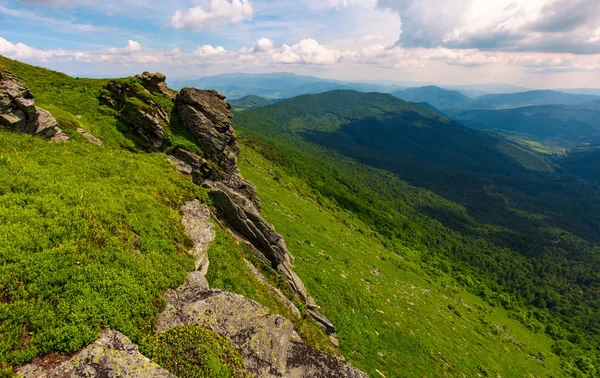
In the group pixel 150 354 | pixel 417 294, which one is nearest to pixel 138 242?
pixel 150 354

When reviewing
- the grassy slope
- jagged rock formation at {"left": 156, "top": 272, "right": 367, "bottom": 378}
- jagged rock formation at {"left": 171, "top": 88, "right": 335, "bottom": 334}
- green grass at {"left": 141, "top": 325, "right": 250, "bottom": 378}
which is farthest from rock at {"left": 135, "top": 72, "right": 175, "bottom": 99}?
green grass at {"left": 141, "top": 325, "right": 250, "bottom": 378}

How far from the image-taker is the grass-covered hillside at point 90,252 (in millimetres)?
7754

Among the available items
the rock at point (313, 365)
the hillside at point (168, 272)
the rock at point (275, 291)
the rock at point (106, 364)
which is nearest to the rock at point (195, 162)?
the hillside at point (168, 272)

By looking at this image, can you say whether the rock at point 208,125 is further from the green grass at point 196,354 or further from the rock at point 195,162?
the green grass at point 196,354

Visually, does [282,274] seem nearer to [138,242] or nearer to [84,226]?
[138,242]

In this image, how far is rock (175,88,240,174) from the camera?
30719mm

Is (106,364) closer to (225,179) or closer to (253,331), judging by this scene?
(253,331)

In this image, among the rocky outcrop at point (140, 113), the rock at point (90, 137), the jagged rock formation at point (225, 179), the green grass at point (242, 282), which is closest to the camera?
the green grass at point (242, 282)

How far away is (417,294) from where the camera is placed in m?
42.6

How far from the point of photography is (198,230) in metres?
15.0

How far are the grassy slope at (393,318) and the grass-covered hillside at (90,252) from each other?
24.6 ft

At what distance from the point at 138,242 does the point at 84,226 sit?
2.06 meters

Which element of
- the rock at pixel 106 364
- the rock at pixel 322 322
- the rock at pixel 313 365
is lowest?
the rock at pixel 322 322

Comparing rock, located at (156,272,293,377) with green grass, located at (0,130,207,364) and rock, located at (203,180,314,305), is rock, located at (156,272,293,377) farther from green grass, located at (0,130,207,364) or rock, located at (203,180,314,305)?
rock, located at (203,180,314,305)
